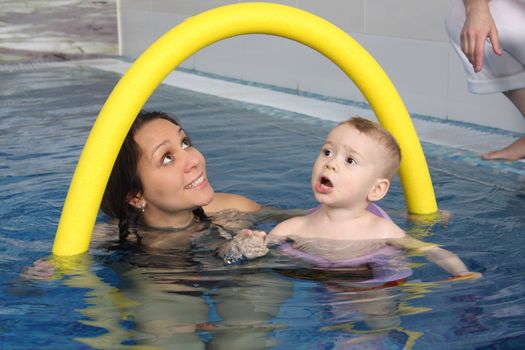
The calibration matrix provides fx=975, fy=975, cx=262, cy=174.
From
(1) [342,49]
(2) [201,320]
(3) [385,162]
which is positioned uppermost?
(1) [342,49]

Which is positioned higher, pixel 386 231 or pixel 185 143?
pixel 185 143

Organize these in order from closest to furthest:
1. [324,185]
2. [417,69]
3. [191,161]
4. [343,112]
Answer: [324,185]
[191,161]
[417,69]
[343,112]

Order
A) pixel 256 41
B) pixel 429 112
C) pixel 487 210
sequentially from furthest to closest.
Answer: pixel 256 41, pixel 429 112, pixel 487 210

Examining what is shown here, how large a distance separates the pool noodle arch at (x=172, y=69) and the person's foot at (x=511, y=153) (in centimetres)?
112

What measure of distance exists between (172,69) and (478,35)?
1421 mm

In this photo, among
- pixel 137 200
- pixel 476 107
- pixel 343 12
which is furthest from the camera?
pixel 343 12

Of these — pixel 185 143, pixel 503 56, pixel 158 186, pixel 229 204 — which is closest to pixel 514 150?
pixel 503 56

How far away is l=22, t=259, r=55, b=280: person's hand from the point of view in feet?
9.84

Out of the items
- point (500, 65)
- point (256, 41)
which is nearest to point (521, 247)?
point (500, 65)

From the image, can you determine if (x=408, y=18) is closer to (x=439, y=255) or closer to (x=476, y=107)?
(x=476, y=107)

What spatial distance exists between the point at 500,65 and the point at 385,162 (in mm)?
1667

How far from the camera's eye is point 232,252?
304 cm

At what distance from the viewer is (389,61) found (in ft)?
20.7

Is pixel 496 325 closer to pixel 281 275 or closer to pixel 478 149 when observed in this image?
pixel 281 275
